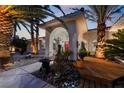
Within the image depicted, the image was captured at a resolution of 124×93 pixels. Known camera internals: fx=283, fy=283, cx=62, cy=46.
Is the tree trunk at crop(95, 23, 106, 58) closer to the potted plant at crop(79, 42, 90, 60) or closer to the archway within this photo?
the potted plant at crop(79, 42, 90, 60)

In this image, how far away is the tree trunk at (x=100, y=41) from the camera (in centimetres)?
349

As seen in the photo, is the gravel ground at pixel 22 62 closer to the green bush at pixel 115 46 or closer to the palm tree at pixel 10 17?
the palm tree at pixel 10 17

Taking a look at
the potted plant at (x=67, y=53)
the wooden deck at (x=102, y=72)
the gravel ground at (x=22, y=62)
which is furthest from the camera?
the gravel ground at (x=22, y=62)

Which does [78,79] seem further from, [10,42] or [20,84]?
[10,42]

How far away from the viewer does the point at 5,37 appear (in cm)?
364

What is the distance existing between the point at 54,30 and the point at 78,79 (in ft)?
2.25

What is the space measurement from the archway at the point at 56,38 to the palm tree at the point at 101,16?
1.23 ft

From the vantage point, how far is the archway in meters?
3.58

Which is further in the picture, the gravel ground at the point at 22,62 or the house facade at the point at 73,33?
the gravel ground at the point at 22,62

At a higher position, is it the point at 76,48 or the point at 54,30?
the point at 54,30

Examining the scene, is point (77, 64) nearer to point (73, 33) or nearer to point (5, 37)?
point (73, 33)

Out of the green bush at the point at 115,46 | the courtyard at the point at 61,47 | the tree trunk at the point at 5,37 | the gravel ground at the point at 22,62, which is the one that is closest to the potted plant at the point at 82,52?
the courtyard at the point at 61,47

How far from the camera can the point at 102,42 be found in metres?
3.51
